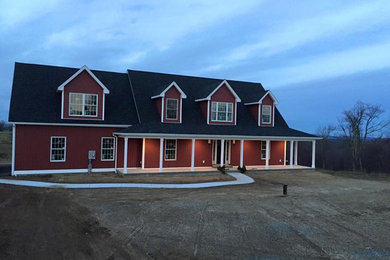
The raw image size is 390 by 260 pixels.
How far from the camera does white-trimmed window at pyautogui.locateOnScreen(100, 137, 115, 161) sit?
2234cm

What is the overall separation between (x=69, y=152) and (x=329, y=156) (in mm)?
43330

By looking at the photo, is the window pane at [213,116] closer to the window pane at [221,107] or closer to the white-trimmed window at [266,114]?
the window pane at [221,107]

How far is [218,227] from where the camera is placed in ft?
33.5

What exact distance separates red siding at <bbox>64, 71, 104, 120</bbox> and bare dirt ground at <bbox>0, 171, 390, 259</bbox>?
671 centimetres

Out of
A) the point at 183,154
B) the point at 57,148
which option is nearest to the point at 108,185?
the point at 57,148

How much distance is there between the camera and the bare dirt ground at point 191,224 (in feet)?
26.4

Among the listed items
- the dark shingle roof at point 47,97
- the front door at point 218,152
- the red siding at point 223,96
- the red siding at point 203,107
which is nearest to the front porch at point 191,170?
the front door at point 218,152

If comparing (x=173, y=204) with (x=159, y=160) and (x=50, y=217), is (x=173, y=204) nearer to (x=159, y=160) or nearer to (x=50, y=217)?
(x=50, y=217)

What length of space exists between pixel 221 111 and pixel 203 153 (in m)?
3.58

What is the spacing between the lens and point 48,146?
811 inches

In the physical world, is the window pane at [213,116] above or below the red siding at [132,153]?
above

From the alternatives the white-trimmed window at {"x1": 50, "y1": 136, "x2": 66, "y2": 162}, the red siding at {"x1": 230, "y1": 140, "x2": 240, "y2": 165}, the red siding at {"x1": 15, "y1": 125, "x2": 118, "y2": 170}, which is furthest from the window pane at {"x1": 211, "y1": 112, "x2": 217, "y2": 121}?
the white-trimmed window at {"x1": 50, "y1": 136, "x2": 66, "y2": 162}

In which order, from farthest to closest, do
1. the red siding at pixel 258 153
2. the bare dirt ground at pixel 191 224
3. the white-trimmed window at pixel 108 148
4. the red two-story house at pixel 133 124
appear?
the red siding at pixel 258 153
the white-trimmed window at pixel 108 148
the red two-story house at pixel 133 124
the bare dirt ground at pixel 191 224

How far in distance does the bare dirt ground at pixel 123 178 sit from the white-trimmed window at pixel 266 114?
765cm
